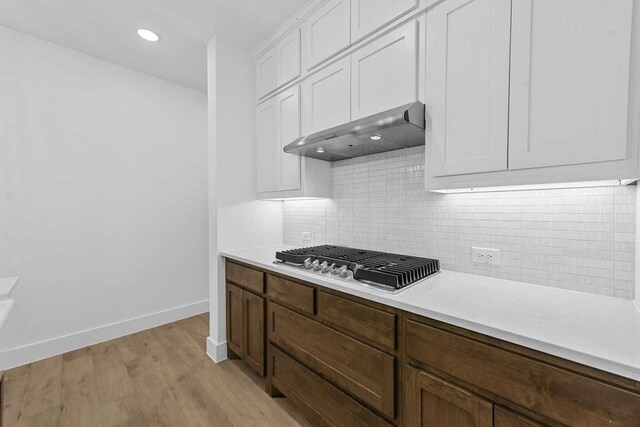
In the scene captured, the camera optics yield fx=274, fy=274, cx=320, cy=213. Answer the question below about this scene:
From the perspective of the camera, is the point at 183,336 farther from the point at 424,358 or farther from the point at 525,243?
the point at 525,243

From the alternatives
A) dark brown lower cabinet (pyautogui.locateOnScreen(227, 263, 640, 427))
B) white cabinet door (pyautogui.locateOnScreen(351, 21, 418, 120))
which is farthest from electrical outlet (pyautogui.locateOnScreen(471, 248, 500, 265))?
white cabinet door (pyautogui.locateOnScreen(351, 21, 418, 120))

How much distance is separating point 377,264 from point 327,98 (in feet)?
3.87

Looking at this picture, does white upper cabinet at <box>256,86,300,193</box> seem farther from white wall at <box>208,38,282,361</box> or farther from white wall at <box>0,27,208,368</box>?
white wall at <box>0,27,208,368</box>

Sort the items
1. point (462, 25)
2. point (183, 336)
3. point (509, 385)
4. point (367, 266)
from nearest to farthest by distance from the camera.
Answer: point (509, 385)
point (462, 25)
point (367, 266)
point (183, 336)

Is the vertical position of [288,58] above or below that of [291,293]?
above

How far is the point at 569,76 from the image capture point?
39.6 inches

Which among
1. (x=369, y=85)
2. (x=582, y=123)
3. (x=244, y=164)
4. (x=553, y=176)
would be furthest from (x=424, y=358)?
(x=244, y=164)

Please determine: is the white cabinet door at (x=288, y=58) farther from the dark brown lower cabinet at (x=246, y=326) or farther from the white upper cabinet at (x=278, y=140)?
the dark brown lower cabinet at (x=246, y=326)

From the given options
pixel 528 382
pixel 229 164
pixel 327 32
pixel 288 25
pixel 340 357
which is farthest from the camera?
pixel 229 164

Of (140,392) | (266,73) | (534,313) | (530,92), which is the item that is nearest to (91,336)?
(140,392)

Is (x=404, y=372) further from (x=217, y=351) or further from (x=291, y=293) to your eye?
(x=217, y=351)

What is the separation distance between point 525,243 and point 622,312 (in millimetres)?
429

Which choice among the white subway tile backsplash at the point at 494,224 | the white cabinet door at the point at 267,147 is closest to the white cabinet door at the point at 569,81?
the white subway tile backsplash at the point at 494,224

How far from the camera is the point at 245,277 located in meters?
2.10
